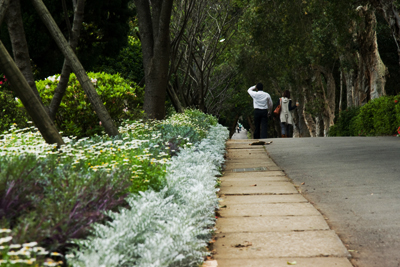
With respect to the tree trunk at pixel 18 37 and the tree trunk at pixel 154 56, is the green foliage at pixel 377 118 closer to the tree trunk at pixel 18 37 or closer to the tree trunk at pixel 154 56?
the tree trunk at pixel 154 56

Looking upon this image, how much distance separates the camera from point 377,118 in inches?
570

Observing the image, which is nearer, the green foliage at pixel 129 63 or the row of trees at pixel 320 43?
the row of trees at pixel 320 43

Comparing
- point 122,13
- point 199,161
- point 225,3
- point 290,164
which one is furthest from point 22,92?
point 225,3

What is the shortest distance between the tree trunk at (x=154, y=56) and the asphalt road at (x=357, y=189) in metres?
2.91

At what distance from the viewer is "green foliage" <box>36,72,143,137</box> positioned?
9.12m

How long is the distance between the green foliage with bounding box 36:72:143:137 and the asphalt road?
11.7 feet

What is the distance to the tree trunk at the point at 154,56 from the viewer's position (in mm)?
10290

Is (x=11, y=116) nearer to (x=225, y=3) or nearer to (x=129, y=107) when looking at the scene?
(x=129, y=107)

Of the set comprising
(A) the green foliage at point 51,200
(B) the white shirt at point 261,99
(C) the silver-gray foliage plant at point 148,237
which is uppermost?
(B) the white shirt at point 261,99

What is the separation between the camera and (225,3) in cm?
1977

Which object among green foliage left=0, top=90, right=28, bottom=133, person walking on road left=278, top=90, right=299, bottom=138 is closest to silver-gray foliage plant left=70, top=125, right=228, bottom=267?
green foliage left=0, top=90, right=28, bottom=133

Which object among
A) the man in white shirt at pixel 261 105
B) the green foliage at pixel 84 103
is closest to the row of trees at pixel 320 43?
the man in white shirt at pixel 261 105

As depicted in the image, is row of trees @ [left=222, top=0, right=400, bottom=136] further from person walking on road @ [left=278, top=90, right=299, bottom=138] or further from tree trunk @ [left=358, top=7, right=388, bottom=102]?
person walking on road @ [left=278, top=90, right=299, bottom=138]

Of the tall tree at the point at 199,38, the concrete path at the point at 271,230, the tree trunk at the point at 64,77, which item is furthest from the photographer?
the tall tree at the point at 199,38
